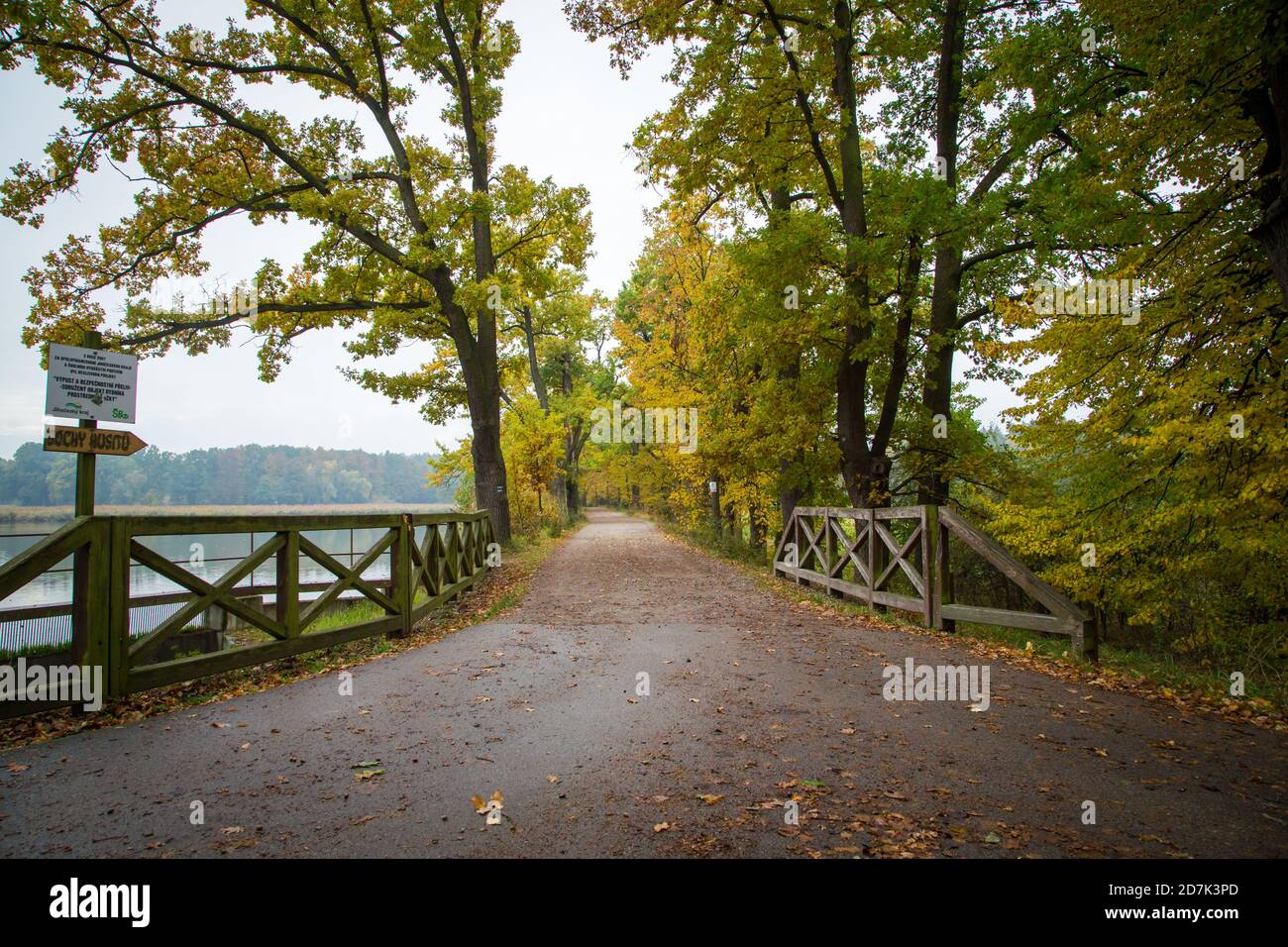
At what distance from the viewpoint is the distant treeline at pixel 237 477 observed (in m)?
35.7

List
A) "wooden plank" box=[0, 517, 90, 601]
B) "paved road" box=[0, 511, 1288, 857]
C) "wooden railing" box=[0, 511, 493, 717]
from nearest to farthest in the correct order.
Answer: "paved road" box=[0, 511, 1288, 857] → "wooden plank" box=[0, 517, 90, 601] → "wooden railing" box=[0, 511, 493, 717]

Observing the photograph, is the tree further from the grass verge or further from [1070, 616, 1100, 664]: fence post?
[1070, 616, 1100, 664]: fence post

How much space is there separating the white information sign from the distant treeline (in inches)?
979

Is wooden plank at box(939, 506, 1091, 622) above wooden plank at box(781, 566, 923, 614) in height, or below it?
above

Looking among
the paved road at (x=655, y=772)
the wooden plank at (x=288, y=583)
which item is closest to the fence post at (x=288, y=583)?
the wooden plank at (x=288, y=583)

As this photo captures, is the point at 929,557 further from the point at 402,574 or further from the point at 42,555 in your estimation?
the point at 42,555

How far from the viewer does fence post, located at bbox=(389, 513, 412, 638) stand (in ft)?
26.7

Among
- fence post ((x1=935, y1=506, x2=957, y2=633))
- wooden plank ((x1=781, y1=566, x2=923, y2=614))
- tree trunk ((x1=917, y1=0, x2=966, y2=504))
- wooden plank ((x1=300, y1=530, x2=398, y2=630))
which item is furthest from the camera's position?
tree trunk ((x1=917, y1=0, x2=966, y2=504))

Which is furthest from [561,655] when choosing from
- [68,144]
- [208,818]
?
[68,144]

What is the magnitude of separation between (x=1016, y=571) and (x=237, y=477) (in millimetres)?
67099

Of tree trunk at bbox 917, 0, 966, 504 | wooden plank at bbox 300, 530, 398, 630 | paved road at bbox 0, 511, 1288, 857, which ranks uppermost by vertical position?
tree trunk at bbox 917, 0, 966, 504

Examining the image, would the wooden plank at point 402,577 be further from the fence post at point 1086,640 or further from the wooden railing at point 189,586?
the fence post at point 1086,640

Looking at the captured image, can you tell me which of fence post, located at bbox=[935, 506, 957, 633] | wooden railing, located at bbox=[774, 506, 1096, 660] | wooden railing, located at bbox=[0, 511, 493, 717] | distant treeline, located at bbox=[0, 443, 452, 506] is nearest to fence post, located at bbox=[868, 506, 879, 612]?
wooden railing, located at bbox=[774, 506, 1096, 660]
